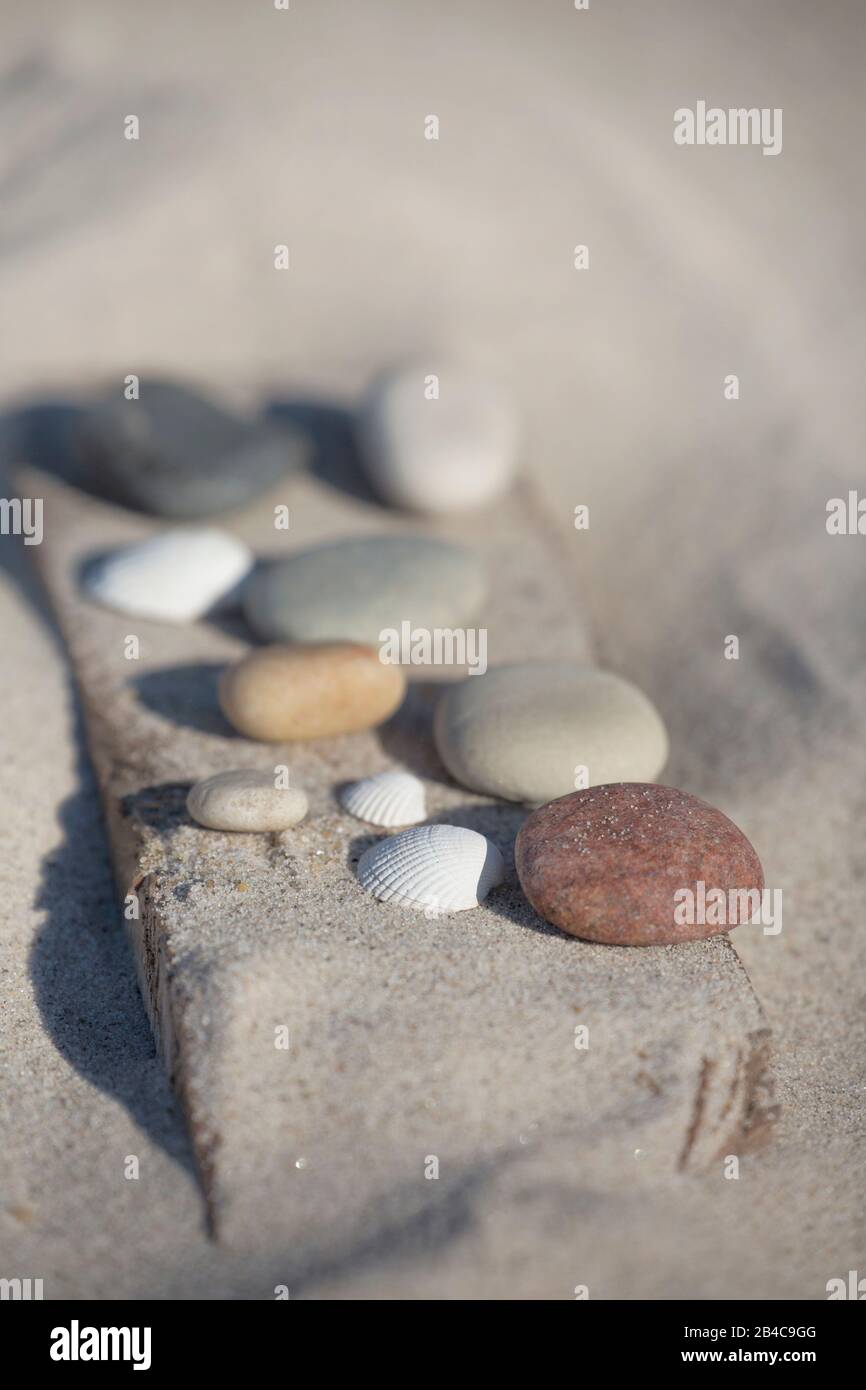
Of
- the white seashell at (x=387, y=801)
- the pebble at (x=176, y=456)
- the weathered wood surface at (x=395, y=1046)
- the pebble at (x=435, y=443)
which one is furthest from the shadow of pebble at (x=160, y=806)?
the pebble at (x=435, y=443)

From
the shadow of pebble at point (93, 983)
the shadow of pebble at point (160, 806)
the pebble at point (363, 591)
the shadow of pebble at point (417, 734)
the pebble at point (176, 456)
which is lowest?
the shadow of pebble at point (93, 983)

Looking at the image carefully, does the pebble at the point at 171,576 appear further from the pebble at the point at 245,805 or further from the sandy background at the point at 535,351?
the pebble at the point at 245,805

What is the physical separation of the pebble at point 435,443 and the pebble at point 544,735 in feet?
5.28

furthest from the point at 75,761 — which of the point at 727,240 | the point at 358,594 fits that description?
the point at 727,240

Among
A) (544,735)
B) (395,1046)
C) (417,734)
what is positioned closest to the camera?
(395,1046)

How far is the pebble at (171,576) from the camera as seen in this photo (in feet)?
14.0

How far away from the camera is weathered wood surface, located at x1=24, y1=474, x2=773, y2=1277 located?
7.99 feet

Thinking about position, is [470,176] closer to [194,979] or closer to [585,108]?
[585,108]

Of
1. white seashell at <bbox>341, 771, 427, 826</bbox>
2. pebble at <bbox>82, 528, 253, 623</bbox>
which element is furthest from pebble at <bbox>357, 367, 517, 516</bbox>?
white seashell at <bbox>341, 771, 427, 826</bbox>

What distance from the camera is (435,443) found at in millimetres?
5086

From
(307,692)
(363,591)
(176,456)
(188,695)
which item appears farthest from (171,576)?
(307,692)

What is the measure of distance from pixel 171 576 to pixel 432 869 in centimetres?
186

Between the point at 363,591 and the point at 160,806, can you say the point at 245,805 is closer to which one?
the point at 160,806

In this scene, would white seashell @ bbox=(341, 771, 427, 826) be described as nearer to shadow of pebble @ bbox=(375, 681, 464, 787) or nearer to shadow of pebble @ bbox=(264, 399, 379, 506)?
shadow of pebble @ bbox=(375, 681, 464, 787)
